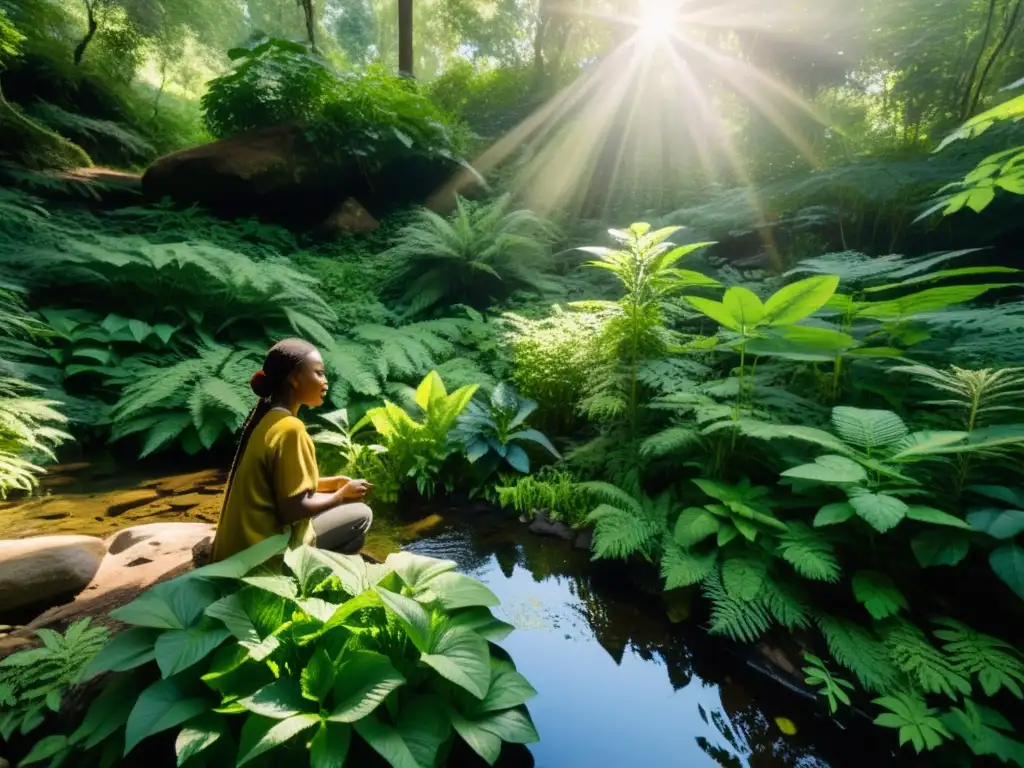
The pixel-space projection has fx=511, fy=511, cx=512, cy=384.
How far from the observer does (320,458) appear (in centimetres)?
372

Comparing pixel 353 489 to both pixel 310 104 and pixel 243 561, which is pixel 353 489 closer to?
pixel 243 561

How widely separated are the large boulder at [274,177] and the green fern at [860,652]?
728 centimetres

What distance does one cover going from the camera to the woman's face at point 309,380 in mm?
1895

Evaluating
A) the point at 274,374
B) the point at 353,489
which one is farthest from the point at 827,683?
the point at 274,374

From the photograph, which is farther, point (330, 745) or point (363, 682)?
point (363, 682)

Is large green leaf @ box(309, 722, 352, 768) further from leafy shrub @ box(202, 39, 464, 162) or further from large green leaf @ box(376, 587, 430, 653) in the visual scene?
leafy shrub @ box(202, 39, 464, 162)

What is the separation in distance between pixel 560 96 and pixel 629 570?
10.7 metres

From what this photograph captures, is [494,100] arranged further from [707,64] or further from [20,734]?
[20,734]

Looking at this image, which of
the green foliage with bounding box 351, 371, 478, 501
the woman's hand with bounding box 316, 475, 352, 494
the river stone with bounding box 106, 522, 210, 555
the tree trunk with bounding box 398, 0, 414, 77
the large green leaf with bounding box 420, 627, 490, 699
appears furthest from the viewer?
the tree trunk with bounding box 398, 0, 414, 77

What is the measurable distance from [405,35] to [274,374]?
34.0ft

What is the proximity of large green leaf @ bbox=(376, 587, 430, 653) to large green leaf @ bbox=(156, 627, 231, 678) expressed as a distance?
0.48 m

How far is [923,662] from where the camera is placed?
1.65 m

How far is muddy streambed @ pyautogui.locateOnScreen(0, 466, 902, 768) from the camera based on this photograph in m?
1.66

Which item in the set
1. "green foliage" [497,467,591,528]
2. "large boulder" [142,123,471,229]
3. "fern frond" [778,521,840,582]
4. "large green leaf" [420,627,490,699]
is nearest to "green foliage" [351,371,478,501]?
"green foliage" [497,467,591,528]
